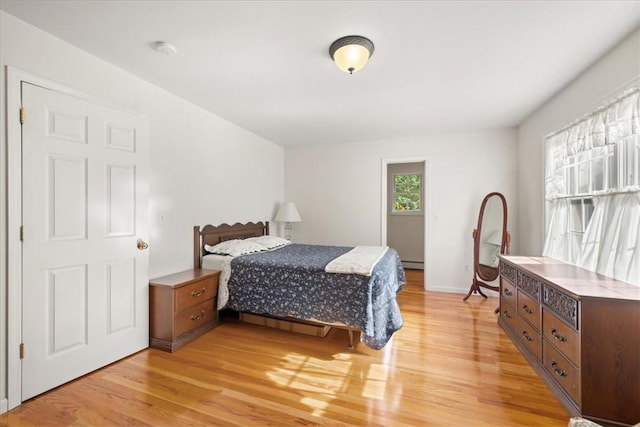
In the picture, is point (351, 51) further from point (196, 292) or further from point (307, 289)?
point (196, 292)

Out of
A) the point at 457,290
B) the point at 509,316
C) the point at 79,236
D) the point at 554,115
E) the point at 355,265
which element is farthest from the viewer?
the point at 457,290

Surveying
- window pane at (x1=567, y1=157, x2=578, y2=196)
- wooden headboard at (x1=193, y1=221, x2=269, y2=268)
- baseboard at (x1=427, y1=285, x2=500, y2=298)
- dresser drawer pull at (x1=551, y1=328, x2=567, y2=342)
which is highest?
window pane at (x1=567, y1=157, x2=578, y2=196)

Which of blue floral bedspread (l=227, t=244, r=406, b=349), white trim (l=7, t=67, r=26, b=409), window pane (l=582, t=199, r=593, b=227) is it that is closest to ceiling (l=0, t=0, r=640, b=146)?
Answer: white trim (l=7, t=67, r=26, b=409)

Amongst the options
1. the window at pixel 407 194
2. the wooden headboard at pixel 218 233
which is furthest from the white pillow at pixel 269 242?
the window at pixel 407 194

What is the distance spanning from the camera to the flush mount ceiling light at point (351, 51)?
189cm

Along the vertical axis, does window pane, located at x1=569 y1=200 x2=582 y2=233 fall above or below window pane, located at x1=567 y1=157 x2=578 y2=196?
below

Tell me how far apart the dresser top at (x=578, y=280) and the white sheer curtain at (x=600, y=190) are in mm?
94

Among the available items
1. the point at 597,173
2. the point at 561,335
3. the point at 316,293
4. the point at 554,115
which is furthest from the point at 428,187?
the point at 561,335

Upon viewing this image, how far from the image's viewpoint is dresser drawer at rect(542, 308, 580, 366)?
167 centimetres

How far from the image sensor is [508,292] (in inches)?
110

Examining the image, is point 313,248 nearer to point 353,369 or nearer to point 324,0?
point 353,369

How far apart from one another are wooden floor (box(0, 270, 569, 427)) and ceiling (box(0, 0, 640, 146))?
2.39 meters

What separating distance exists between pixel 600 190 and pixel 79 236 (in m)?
3.93

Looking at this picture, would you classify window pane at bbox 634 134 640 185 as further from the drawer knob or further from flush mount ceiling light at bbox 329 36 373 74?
flush mount ceiling light at bbox 329 36 373 74
